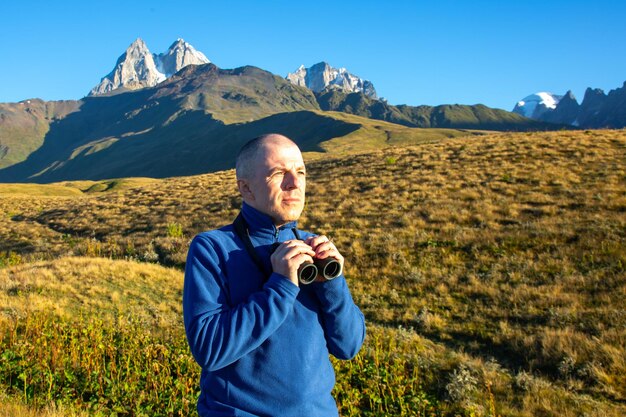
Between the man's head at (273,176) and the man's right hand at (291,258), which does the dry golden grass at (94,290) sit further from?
the man's right hand at (291,258)

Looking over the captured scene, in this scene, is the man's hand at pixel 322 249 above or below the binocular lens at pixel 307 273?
above

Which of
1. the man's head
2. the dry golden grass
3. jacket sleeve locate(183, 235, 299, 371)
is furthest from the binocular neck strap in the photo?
the dry golden grass

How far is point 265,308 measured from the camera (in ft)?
7.55

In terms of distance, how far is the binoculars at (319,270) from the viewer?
238 centimetres

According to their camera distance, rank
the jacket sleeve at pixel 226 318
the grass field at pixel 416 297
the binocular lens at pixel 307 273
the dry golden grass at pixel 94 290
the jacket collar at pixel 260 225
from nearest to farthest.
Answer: the jacket sleeve at pixel 226 318
the binocular lens at pixel 307 273
the jacket collar at pixel 260 225
the grass field at pixel 416 297
the dry golden grass at pixel 94 290

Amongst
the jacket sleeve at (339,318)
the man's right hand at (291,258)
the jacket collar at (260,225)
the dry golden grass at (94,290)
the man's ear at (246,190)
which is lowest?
the dry golden grass at (94,290)

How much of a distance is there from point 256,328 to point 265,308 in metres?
0.11

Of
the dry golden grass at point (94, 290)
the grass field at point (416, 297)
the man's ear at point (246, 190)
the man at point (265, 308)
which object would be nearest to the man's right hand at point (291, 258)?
the man at point (265, 308)

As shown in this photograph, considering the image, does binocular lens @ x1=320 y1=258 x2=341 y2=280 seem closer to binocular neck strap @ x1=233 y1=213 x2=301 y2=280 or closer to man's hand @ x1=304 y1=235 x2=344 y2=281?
man's hand @ x1=304 y1=235 x2=344 y2=281

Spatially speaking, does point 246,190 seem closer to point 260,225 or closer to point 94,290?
point 260,225

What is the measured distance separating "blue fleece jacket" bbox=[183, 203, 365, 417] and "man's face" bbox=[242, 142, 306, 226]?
3.9 inches

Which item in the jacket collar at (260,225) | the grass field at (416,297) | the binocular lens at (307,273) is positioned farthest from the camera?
the grass field at (416,297)

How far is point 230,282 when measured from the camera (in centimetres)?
254

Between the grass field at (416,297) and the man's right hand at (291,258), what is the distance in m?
3.92
